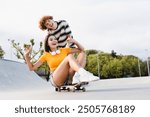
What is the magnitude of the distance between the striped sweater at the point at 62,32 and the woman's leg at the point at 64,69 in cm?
29

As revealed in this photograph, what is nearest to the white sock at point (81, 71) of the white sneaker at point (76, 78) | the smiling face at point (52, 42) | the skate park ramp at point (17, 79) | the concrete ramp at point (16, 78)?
the white sneaker at point (76, 78)

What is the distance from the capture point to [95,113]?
2.56m

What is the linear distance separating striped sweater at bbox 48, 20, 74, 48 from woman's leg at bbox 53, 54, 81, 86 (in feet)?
0.94

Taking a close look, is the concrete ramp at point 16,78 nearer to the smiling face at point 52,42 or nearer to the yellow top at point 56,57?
the yellow top at point 56,57

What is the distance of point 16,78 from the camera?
791 cm

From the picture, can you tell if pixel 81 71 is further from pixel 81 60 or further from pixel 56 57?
pixel 56 57

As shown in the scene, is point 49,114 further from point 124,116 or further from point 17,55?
point 17,55

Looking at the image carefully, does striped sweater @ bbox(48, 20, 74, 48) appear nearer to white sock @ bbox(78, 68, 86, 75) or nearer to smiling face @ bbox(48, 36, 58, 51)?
smiling face @ bbox(48, 36, 58, 51)

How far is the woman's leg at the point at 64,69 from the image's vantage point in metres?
4.00

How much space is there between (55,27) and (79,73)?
818 mm

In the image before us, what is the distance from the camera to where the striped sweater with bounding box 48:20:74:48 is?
4234 millimetres

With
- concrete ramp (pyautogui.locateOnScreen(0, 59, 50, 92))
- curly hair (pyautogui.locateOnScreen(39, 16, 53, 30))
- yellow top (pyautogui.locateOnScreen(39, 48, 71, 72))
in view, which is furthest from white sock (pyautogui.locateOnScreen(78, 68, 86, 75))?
concrete ramp (pyautogui.locateOnScreen(0, 59, 50, 92))

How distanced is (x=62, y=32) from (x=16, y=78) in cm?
399

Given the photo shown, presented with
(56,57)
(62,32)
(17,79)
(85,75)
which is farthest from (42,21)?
(17,79)
